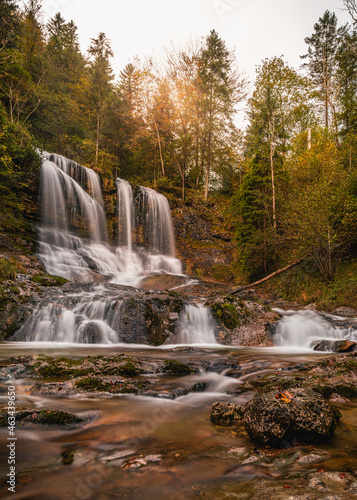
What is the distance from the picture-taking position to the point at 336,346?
6.86m

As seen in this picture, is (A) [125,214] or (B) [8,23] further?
(A) [125,214]

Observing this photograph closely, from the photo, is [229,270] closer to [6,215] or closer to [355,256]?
[355,256]

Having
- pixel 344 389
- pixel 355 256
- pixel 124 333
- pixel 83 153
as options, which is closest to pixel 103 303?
pixel 124 333

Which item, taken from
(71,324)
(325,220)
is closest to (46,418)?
(71,324)

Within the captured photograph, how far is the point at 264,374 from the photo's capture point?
14.6 ft

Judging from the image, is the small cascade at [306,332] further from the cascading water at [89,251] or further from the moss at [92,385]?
the moss at [92,385]

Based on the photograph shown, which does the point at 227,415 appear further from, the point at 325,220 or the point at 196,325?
the point at 325,220

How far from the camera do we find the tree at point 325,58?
75.5ft

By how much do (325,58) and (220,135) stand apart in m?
11.5

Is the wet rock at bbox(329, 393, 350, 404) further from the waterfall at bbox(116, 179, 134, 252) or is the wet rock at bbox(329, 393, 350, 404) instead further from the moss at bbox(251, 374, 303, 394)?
the waterfall at bbox(116, 179, 134, 252)

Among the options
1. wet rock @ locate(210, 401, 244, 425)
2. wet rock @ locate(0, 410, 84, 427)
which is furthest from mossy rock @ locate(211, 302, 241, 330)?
wet rock @ locate(0, 410, 84, 427)

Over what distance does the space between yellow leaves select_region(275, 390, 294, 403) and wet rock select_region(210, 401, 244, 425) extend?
21.3 inches

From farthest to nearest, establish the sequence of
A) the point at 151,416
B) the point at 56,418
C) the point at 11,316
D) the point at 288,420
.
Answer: the point at 11,316
the point at 151,416
the point at 56,418
the point at 288,420

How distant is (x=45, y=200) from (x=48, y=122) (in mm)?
8456
